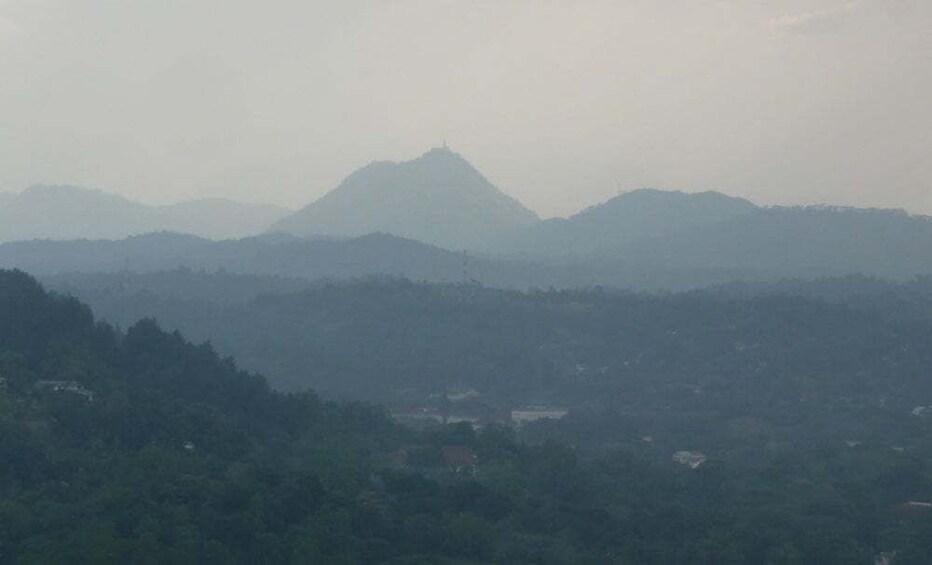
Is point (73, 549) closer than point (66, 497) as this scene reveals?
Yes

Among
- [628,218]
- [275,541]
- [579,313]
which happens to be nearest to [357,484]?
[275,541]

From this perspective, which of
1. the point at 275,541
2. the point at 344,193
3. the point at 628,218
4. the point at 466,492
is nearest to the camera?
the point at 275,541

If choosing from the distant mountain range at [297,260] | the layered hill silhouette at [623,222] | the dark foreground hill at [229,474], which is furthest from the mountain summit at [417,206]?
the dark foreground hill at [229,474]

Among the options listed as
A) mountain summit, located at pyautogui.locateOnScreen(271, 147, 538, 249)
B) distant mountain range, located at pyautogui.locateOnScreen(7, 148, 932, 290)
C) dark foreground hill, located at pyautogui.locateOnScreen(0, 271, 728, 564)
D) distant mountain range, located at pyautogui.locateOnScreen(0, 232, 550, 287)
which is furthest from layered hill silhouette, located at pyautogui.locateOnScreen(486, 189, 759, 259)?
dark foreground hill, located at pyautogui.locateOnScreen(0, 271, 728, 564)

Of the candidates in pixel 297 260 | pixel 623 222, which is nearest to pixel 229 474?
pixel 297 260

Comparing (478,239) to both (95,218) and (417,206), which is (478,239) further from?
(95,218)

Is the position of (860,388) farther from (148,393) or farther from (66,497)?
(66,497)
